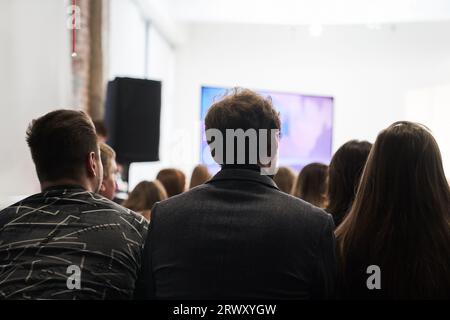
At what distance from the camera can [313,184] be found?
8.85 ft

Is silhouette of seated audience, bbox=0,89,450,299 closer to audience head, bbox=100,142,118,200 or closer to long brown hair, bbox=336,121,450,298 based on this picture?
long brown hair, bbox=336,121,450,298

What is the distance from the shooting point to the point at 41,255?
131 cm

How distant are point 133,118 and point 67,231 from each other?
8.41 ft

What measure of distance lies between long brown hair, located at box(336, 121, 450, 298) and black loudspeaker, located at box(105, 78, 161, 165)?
2626 mm

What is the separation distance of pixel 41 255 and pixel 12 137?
1575 mm

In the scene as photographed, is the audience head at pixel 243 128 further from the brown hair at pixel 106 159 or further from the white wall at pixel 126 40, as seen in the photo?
the white wall at pixel 126 40

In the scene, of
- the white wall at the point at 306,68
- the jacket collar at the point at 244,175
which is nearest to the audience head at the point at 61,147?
the jacket collar at the point at 244,175

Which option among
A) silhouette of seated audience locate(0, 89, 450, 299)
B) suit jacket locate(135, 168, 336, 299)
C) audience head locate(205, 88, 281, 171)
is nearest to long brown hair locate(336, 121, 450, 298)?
silhouette of seated audience locate(0, 89, 450, 299)

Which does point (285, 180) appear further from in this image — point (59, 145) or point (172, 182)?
point (59, 145)

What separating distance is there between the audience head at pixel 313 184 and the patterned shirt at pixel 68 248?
1392 millimetres

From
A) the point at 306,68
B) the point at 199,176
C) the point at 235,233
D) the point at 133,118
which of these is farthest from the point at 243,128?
the point at 306,68
